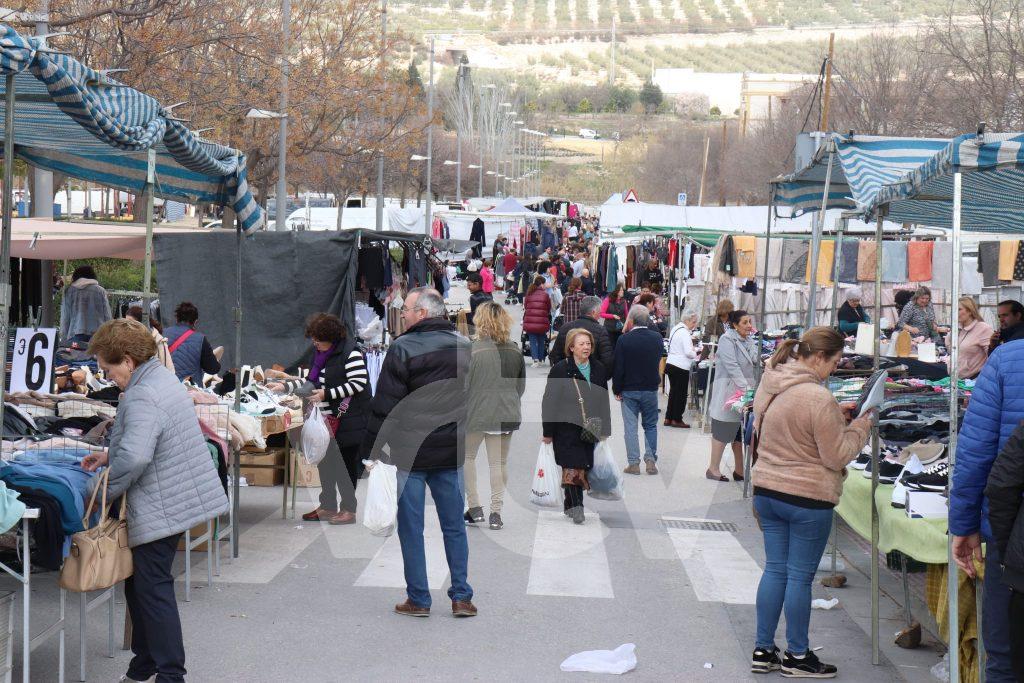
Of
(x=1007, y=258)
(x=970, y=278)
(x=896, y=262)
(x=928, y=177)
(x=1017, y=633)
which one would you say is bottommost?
(x=1017, y=633)

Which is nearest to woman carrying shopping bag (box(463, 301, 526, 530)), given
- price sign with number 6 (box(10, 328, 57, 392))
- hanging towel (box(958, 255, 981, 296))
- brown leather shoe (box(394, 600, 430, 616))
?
brown leather shoe (box(394, 600, 430, 616))

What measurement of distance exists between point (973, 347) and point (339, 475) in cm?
686

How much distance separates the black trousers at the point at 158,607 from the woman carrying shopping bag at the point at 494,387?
4.37 m

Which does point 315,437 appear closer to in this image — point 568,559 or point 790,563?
point 568,559

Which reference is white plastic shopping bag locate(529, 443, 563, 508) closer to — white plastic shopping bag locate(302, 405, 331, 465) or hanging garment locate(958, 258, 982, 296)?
white plastic shopping bag locate(302, 405, 331, 465)

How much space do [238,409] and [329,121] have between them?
73.2 feet

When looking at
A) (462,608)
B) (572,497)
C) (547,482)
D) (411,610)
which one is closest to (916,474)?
(462,608)

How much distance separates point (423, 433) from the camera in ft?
23.1

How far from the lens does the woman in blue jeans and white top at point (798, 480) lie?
619cm

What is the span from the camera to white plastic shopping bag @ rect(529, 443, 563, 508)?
32.9 feet

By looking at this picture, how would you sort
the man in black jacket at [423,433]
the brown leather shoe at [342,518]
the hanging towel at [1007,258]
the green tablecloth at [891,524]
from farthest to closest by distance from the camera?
the hanging towel at [1007,258] < the brown leather shoe at [342,518] < the man in black jacket at [423,433] < the green tablecloth at [891,524]

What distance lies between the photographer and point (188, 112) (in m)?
20.6

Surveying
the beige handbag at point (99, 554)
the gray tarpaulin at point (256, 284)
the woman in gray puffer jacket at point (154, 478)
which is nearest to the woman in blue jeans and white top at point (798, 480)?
the woman in gray puffer jacket at point (154, 478)

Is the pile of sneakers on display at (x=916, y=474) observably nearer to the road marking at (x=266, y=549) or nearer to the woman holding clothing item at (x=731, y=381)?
the road marking at (x=266, y=549)
